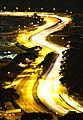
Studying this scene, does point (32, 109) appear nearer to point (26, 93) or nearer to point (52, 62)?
point (26, 93)

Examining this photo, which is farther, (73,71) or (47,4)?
(47,4)

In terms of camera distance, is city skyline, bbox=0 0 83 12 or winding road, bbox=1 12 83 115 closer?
winding road, bbox=1 12 83 115

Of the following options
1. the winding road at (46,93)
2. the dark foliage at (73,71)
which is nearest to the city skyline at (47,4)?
the winding road at (46,93)

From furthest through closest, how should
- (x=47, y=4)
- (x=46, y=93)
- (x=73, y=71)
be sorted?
1. (x=47, y=4)
2. (x=73, y=71)
3. (x=46, y=93)

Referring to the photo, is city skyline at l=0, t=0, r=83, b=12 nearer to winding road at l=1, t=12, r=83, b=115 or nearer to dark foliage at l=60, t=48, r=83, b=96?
winding road at l=1, t=12, r=83, b=115

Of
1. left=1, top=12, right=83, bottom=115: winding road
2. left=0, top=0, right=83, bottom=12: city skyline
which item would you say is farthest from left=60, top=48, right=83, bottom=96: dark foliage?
left=0, top=0, right=83, bottom=12: city skyline

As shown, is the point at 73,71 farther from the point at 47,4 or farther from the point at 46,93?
the point at 47,4

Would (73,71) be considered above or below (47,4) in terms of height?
below

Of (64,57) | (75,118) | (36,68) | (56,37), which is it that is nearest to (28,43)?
(56,37)

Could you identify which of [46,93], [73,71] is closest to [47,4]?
[73,71]

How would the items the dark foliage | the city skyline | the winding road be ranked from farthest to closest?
the city skyline < the dark foliage < the winding road

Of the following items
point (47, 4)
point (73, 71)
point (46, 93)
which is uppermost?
point (47, 4)

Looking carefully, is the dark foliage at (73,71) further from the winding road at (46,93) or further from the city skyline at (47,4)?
the city skyline at (47,4)
